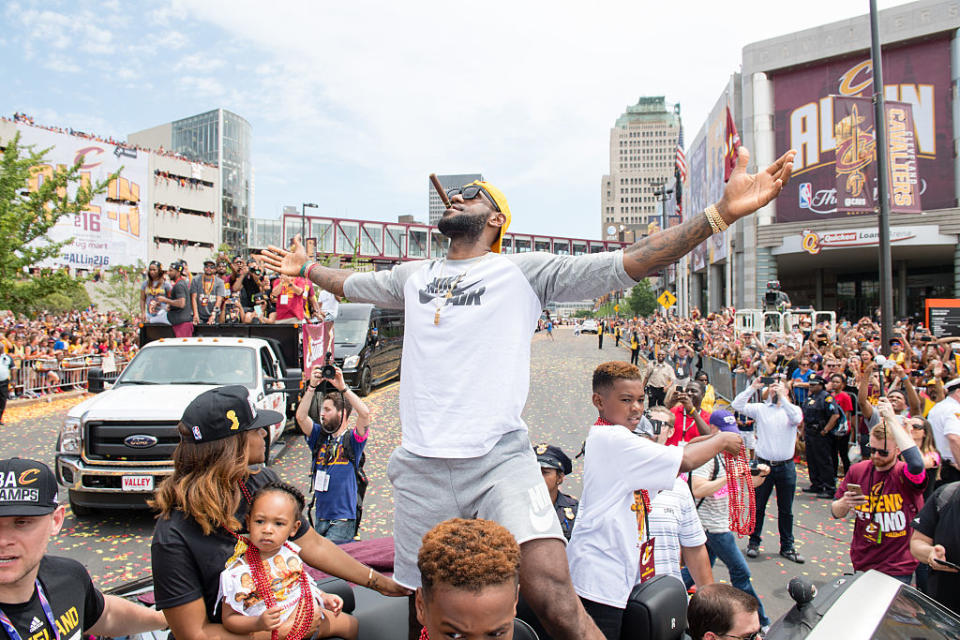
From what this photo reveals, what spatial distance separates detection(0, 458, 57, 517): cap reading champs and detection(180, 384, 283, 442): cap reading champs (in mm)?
509

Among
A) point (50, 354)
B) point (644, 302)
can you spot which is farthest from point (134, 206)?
point (50, 354)

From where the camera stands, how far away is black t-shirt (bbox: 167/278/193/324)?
409 inches

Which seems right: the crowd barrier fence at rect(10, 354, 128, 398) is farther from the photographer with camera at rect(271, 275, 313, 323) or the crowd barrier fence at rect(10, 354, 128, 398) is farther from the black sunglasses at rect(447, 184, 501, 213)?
the black sunglasses at rect(447, 184, 501, 213)

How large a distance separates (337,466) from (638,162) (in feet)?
577

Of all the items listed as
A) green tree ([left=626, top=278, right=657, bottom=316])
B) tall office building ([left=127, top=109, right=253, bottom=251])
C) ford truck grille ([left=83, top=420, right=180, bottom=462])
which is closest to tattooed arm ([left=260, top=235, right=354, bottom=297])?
ford truck grille ([left=83, top=420, right=180, bottom=462])

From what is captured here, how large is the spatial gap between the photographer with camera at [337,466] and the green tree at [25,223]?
14.8m

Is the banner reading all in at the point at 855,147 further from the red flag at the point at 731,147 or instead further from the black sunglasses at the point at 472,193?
the black sunglasses at the point at 472,193

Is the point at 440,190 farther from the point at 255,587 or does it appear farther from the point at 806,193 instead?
the point at 806,193

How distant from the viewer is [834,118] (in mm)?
30531

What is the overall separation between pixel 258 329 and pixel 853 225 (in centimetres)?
3268

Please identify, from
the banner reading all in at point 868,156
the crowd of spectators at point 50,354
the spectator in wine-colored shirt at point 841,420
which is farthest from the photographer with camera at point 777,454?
the crowd of spectators at point 50,354

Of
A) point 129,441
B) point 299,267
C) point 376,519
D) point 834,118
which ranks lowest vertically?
point 376,519

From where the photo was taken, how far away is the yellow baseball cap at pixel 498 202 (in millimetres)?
2469

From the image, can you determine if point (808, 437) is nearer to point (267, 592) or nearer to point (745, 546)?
point (745, 546)
